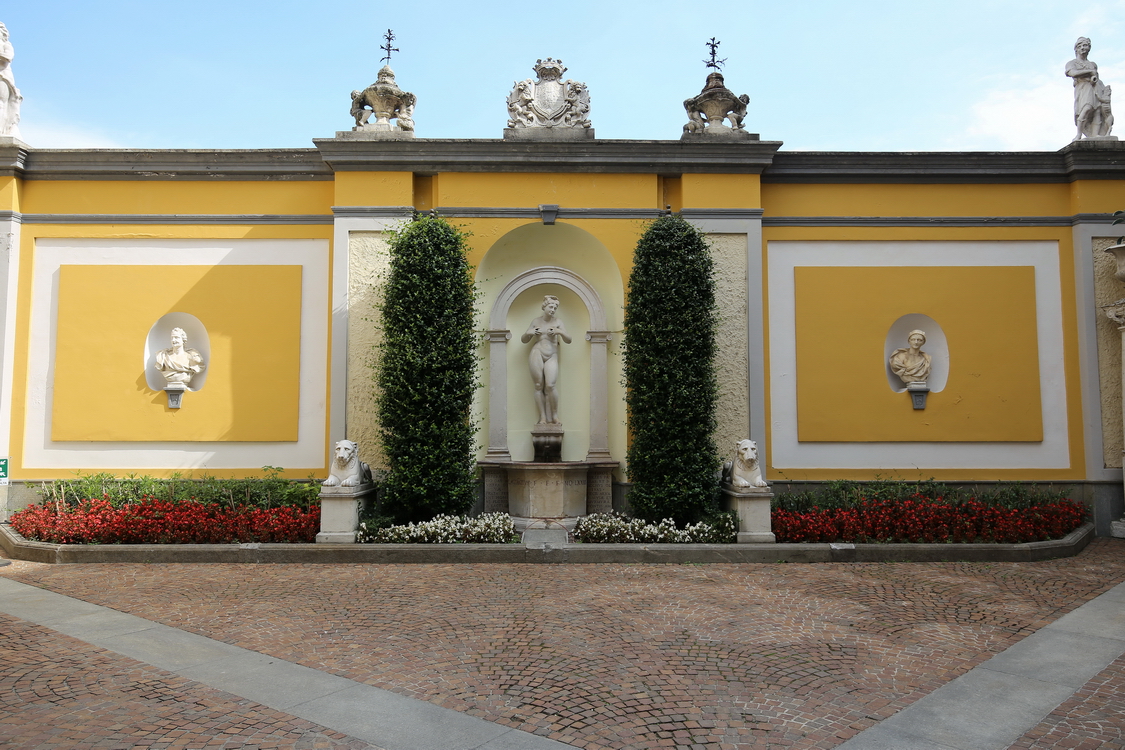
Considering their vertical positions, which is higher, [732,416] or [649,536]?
[732,416]

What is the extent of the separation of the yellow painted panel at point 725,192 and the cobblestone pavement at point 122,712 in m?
8.15

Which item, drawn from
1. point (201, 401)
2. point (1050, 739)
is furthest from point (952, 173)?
point (201, 401)

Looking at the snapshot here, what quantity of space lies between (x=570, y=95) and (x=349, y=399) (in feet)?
17.6

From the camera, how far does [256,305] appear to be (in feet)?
32.4

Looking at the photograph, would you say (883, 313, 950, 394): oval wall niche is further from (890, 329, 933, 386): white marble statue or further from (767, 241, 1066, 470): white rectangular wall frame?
(767, 241, 1066, 470): white rectangular wall frame

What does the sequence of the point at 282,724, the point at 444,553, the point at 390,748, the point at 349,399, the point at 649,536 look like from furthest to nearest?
the point at 349,399, the point at 649,536, the point at 444,553, the point at 282,724, the point at 390,748

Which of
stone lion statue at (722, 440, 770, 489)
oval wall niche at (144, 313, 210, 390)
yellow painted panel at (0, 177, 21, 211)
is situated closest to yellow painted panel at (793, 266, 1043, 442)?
stone lion statue at (722, 440, 770, 489)

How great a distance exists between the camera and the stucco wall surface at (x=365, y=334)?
31.0 ft

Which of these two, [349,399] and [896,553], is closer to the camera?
[896,553]

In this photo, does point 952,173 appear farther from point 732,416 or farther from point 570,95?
point 570,95

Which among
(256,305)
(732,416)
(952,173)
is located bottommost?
(732,416)

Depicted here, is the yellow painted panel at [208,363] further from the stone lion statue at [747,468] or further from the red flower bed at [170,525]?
the stone lion statue at [747,468]

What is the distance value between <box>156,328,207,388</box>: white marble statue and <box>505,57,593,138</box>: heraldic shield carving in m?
5.47

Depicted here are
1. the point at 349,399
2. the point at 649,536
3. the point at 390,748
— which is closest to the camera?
the point at 390,748
